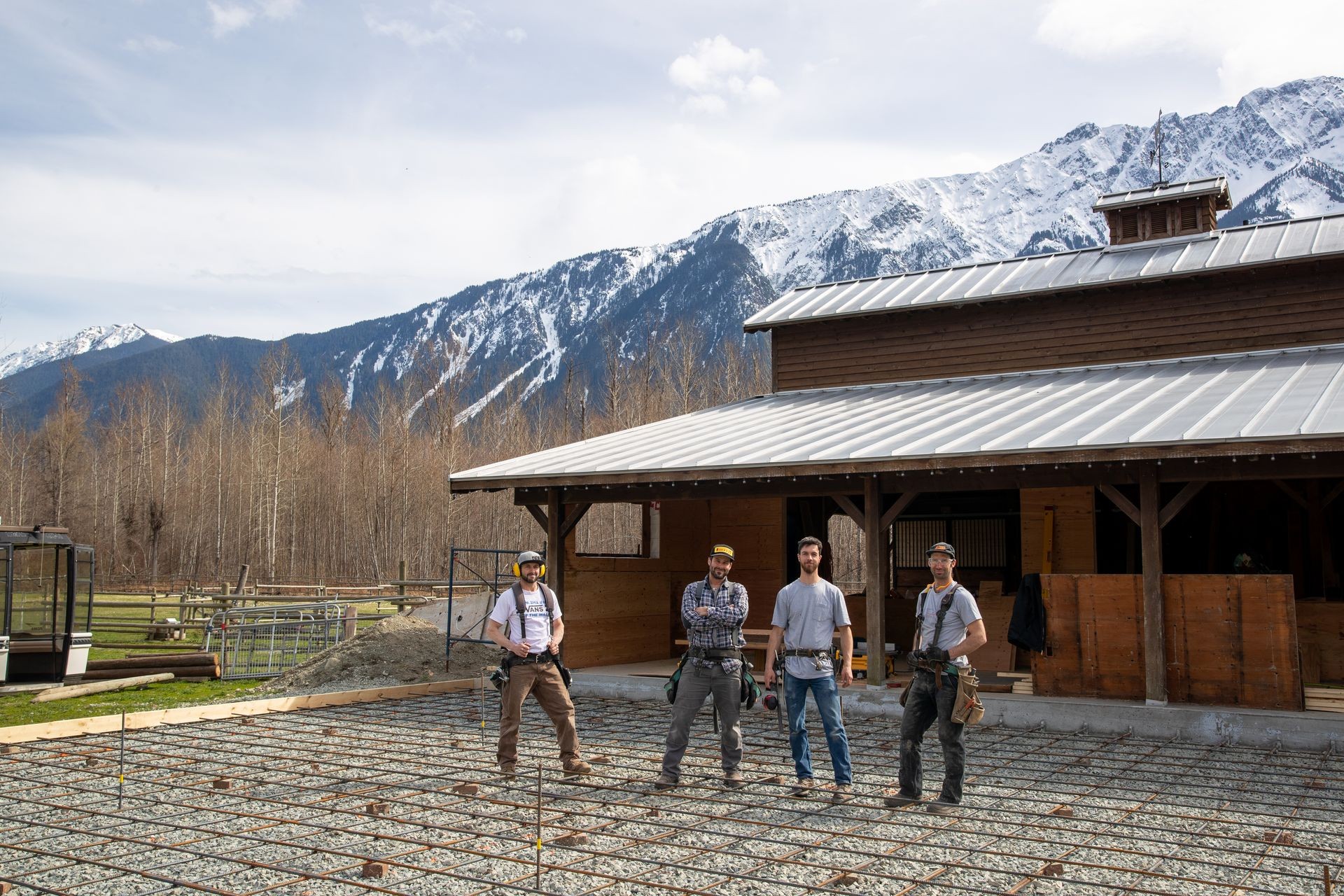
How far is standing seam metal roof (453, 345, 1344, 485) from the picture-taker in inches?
418

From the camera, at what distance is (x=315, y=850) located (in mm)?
6016

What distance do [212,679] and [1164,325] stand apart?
15925 mm

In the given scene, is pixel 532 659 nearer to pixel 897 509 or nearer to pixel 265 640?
pixel 897 509

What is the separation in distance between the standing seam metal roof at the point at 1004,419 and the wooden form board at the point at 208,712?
2714 mm

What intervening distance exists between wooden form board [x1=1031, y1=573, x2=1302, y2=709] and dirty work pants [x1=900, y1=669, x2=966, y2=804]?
15.6 ft

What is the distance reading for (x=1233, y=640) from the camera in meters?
10.6

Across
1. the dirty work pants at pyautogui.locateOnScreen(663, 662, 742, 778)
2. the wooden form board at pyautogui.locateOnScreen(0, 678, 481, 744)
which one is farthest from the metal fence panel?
the dirty work pants at pyautogui.locateOnScreen(663, 662, 742, 778)

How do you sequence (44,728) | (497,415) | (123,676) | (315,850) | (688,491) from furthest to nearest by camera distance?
(497,415) < (123,676) < (688,491) < (44,728) < (315,850)

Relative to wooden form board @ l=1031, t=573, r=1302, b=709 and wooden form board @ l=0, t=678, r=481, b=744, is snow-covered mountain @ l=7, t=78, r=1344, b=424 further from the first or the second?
wooden form board @ l=1031, t=573, r=1302, b=709

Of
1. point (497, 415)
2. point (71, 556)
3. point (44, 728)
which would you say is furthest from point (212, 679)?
point (497, 415)

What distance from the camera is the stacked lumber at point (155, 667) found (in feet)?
57.2

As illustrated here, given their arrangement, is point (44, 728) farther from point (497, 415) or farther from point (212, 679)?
point (497, 415)

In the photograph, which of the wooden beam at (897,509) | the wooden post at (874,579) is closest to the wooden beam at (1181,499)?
the wooden beam at (897,509)

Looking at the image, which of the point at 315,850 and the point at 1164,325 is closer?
the point at 315,850
